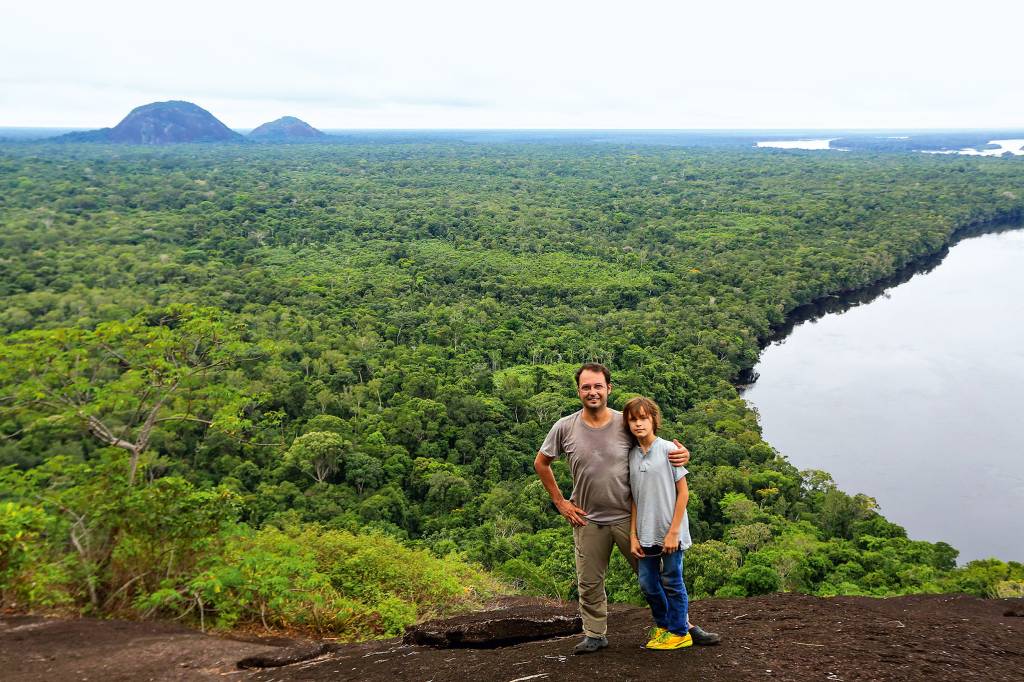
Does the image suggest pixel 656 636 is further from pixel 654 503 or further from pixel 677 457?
pixel 677 457

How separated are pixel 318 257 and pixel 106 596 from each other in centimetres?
7346

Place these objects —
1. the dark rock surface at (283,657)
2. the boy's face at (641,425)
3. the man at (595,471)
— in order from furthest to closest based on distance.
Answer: the dark rock surface at (283,657) < the man at (595,471) < the boy's face at (641,425)

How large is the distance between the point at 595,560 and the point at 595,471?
0.63m

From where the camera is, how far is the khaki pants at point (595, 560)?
3939mm

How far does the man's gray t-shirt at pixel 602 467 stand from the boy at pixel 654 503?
0.06 metres

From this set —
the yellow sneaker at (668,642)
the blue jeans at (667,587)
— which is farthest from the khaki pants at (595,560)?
the yellow sneaker at (668,642)

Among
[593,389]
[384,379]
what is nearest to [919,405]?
[384,379]

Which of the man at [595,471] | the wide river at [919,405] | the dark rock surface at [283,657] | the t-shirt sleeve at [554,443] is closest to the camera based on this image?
the man at [595,471]

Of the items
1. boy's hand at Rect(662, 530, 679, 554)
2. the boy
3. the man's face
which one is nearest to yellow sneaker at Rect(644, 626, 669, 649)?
the boy

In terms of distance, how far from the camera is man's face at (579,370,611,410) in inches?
148

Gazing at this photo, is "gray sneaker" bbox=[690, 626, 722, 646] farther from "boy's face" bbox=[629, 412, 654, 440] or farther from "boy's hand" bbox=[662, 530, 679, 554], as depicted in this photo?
"boy's face" bbox=[629, 412, 654, 440]

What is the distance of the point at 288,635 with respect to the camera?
6.32 m

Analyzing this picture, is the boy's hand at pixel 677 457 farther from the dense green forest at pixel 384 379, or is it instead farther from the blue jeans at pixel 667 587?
the dense green forest at pixel 384 379

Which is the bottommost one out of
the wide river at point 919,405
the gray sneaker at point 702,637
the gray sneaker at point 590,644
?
the wide river at point 919,405
